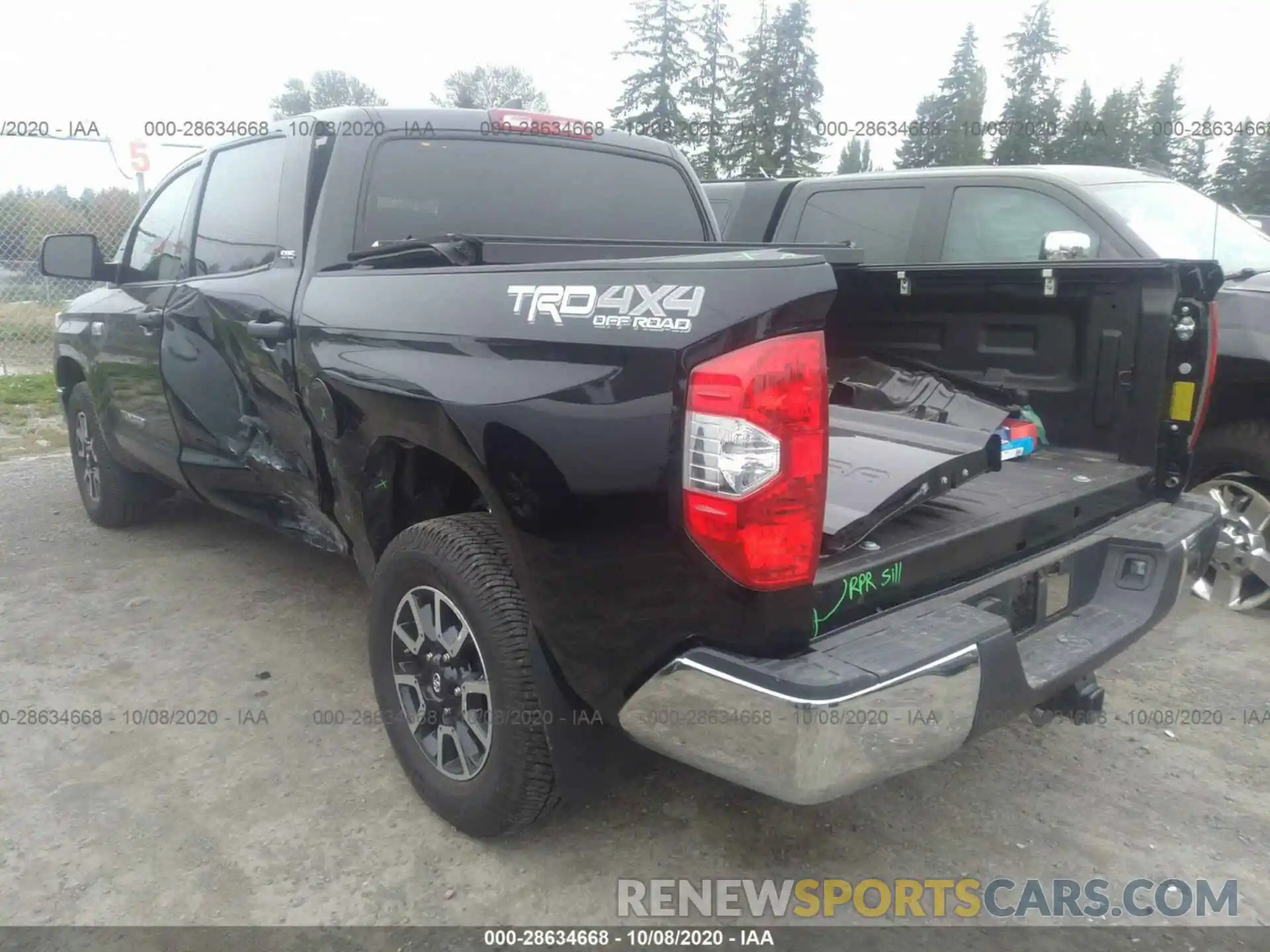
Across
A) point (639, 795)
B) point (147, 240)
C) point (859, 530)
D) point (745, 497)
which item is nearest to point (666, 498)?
point (745, 497)

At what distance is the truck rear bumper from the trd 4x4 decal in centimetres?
66

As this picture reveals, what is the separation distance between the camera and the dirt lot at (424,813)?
2.38m

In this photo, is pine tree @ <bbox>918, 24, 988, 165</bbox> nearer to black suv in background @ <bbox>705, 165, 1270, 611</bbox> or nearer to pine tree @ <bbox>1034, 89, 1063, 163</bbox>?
pine tree @ <bbox>1034, 89, 1063, 163</bbox>

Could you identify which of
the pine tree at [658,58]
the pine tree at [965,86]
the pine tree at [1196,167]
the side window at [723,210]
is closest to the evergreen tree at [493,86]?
the pine tree at [658,58]

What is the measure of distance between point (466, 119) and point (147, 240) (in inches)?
77.7

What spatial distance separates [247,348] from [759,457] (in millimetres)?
2122

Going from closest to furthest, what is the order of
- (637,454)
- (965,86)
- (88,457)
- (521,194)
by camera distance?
(637,454)
(521,194)
(88,457)
(965,86)

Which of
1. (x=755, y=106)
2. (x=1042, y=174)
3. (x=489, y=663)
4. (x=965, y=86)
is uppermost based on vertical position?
(x=965, y=86)

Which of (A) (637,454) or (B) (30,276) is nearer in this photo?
(A) (637,454)

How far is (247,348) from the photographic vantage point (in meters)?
3.19

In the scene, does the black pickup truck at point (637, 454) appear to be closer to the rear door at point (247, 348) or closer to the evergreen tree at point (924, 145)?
the rear door at point (247, 348)

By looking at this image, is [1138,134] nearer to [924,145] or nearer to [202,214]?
[924,145]

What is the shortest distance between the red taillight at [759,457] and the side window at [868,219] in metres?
3.79

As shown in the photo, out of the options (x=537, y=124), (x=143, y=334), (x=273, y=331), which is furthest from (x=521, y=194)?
(x=143, y=334)
